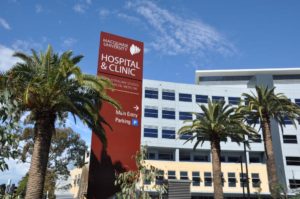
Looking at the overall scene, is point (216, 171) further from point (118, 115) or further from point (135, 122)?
point (118, 115)

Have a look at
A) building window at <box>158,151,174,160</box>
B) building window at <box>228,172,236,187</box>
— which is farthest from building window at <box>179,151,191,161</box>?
building window at <box>228,172,236,187</box>

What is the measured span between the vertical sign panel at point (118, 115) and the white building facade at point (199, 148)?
113 feet

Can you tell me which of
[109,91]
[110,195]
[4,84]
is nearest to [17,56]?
[109,91]

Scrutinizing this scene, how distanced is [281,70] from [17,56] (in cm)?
6466

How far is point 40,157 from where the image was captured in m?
19.4

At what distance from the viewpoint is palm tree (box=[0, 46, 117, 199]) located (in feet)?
63.2

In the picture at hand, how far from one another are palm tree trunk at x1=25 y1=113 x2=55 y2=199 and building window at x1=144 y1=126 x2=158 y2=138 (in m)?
40.0

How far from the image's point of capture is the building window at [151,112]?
Answer: 6178 centimetres

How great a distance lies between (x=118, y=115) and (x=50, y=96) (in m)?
5.30

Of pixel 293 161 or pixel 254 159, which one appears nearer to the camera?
pixel 293 161

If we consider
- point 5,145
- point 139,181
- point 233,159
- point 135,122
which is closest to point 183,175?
point 233,159

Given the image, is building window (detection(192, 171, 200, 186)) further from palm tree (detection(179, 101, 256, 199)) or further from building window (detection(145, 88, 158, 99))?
palm tree (detection(179, 101, 256, 199))

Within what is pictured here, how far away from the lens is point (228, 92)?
69000mm

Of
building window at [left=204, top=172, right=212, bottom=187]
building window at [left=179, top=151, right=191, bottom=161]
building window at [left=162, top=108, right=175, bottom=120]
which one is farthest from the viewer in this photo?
building window at [left=179, top=151, right=191, bottom=161]
